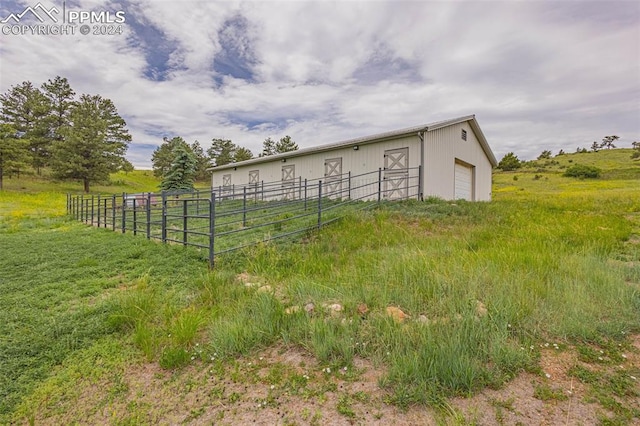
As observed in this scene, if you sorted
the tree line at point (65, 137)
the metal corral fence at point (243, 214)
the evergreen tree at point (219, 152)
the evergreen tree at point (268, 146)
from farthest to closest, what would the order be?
the evergreen tree at point (268, 146), the evergreen tree at point (219, 152), the tree line at point (65, 137), the metal corral fence at point (243, 214)

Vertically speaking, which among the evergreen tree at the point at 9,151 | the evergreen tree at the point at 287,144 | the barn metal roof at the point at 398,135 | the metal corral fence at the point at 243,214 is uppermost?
the evergreen tree at the point at 287,144

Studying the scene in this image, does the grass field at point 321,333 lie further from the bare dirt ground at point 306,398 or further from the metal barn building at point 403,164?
the metal barn building at point 403,164

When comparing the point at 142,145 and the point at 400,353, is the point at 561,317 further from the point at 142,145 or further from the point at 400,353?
the point at 142,145

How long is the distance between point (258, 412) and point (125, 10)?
11.7 metres

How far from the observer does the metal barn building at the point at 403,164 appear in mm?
10234

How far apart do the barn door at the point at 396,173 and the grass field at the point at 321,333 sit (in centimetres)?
592

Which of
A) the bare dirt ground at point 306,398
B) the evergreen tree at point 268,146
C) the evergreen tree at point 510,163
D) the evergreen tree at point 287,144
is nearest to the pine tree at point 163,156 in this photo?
the evergreen tree at point 268,146

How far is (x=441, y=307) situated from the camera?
259 cm

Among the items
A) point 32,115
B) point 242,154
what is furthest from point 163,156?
point 32,115

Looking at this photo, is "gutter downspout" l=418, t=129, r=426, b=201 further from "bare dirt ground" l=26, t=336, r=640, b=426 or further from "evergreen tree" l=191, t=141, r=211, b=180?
"evergreen tree" l=191, t=141, r=211, b=180

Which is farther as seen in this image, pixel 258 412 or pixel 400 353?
pixel 400 353

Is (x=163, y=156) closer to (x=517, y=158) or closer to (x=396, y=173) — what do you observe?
(x=396, y=173)

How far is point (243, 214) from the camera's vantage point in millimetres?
9922

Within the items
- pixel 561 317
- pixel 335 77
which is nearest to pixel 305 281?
pixel 561 317
